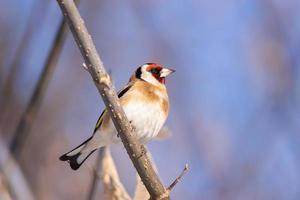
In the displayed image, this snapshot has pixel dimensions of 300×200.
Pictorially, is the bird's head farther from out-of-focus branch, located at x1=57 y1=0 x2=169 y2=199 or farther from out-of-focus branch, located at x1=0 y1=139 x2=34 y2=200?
out-of-focus branch, located at x1=0 y1=139 x2=34 y2=200

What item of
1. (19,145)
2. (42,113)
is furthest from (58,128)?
(19,145)

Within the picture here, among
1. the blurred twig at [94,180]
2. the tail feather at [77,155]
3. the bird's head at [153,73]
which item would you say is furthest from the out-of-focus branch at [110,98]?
the bird's head at [153,73]

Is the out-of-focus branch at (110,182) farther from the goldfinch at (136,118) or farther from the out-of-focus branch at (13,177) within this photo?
the out-of-focus branch at (13,177)

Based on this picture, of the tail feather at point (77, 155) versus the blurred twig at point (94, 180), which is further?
the tail feather at point (77, 155)

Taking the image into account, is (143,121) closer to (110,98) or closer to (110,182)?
(110,182)

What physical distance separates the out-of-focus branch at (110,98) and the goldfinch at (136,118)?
0.56 m

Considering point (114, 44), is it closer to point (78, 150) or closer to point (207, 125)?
point (207, 125)

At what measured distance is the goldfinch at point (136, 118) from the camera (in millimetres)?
2527

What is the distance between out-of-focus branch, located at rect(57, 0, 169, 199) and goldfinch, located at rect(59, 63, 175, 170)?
1.84ft

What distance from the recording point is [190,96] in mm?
4309

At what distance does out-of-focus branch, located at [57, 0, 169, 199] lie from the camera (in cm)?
149

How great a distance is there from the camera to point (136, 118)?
8.41 feet

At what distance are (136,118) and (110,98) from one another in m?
0.90

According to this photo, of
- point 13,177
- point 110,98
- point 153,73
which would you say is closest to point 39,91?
point 110,98
